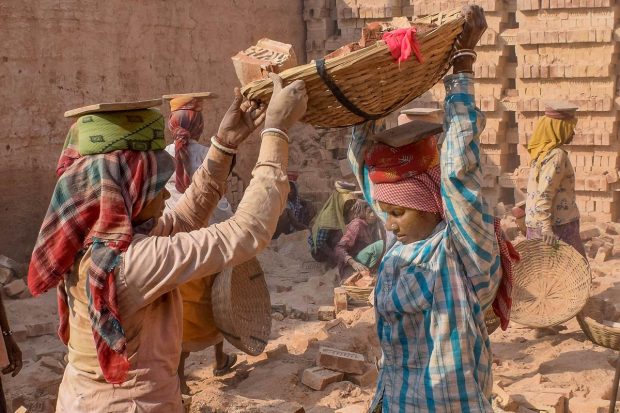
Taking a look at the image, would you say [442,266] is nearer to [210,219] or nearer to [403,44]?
[403,44]

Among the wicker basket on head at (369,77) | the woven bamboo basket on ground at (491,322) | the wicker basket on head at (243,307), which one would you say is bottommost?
the woven bamboo basket on ground at (491,322)

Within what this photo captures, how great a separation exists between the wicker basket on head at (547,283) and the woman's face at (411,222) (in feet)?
13.5

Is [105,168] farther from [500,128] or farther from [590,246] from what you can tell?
[500,128]

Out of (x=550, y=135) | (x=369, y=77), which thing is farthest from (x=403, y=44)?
(x=550, y=135)

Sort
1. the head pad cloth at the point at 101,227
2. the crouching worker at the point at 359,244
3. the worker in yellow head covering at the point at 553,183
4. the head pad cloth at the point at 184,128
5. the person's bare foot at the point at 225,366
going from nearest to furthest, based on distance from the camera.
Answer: the head pad cloth at the point at 101,227
the person's bare foot at the point at 225,366
the head pad cloth at the point at 184,128
the worker in yellow head covering at the point at 553,183
the crouching worker at the point at 359,244

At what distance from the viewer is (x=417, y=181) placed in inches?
112

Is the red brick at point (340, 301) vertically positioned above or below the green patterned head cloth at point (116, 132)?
below

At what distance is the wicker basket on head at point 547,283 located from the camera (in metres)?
6.71

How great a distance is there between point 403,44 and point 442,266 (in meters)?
0.72

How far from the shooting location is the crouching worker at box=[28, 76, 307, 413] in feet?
8.45

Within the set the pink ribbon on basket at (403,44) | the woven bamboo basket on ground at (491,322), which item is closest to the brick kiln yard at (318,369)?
the woven bamboo basket on ground at (491,322)

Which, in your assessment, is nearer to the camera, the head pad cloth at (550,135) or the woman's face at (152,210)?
the woman's face at (152,210)

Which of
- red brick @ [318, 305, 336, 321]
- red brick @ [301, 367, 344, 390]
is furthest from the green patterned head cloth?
red brick @ [318, 305, 336, 321]

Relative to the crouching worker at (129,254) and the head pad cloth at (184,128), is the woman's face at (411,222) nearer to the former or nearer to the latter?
the crouching worker at (129,254)
